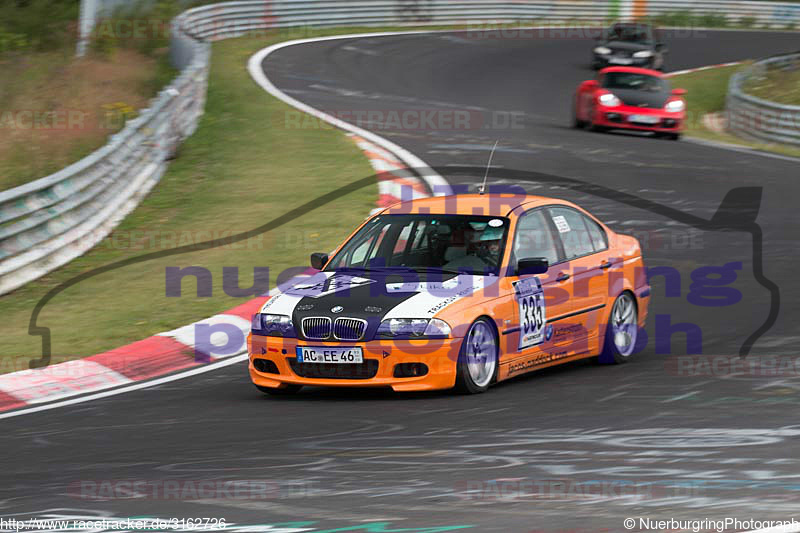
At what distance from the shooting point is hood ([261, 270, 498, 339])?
27.0 ft

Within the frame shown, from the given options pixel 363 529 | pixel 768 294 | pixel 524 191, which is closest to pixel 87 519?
pixel 363 529

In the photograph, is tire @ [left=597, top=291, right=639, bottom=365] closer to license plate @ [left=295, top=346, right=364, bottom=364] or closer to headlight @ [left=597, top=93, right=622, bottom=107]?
Answer: license plate @ [left=295, top=346, right=364, bottom=364]

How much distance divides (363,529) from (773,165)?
15.4 metres

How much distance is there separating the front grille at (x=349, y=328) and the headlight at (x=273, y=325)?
1.07 feet

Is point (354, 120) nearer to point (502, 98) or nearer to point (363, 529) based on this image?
point (502, 98)

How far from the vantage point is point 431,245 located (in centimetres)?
913

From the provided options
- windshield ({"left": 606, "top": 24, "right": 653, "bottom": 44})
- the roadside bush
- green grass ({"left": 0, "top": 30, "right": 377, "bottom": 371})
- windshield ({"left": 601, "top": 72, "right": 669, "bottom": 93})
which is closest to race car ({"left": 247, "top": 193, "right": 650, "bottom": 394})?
green grass ({"left": 0, "top": 30, "right": 377, "bottom": 371})

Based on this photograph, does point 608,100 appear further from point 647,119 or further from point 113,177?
point 113,177

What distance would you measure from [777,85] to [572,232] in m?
23.3

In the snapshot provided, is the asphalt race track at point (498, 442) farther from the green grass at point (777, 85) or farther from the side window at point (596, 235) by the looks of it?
the green grass at point (777, 85)

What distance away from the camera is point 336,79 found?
28.5 m

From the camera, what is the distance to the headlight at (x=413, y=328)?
8133mm

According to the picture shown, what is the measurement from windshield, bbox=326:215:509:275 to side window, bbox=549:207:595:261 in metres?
0.64

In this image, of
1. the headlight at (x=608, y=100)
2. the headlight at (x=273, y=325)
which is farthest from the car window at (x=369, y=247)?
the headlight at (x=608, y=100)
